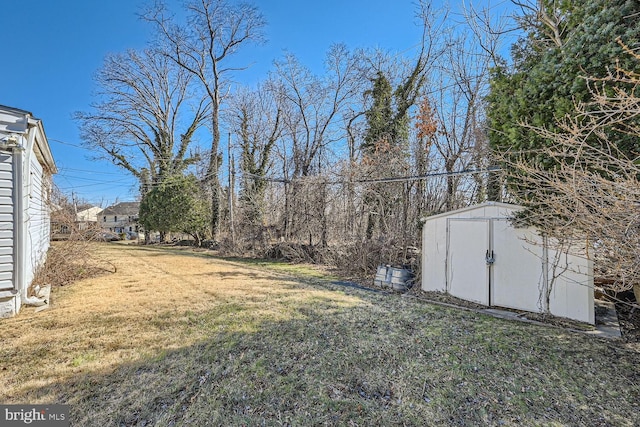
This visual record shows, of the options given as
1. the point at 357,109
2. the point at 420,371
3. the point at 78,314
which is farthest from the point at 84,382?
the point at 357,109

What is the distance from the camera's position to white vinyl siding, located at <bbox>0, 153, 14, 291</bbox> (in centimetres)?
417

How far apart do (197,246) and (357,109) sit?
11.5m

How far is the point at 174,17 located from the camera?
1653 centimetres

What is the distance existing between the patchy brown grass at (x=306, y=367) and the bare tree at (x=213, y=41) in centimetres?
1266

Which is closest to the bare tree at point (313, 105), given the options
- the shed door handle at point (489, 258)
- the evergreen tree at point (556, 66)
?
the shed door handle at point (489, 258)

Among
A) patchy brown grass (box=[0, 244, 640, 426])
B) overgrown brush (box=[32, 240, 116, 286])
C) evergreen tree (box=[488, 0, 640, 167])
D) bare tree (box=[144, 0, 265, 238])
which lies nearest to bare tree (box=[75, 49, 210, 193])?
bare tree (box=[144, 0, 265, 238])

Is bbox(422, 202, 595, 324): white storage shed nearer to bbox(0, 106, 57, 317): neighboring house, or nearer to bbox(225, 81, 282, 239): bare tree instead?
bbox(0, 106, 57, 317): neighboring house

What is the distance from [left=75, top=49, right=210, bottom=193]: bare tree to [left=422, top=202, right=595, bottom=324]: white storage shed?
17793mm

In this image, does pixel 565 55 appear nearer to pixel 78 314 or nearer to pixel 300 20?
pixel 78 314

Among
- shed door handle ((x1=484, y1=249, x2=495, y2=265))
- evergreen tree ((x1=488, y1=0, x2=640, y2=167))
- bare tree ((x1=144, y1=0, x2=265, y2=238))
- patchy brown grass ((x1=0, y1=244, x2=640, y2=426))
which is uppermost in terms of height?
bare tree ((x1=144, y1=0, x2=265, y2=238))

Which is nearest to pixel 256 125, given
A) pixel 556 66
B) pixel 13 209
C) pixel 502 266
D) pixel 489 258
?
pixel 13 209

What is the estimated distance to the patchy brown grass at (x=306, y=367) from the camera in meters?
2.29

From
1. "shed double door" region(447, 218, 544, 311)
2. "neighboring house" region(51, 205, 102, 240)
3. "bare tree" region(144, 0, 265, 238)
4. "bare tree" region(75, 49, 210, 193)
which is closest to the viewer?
"shed double door" region(447, 218, 544, 311)

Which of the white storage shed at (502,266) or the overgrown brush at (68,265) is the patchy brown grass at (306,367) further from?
the overgrown brush at (68,265)
